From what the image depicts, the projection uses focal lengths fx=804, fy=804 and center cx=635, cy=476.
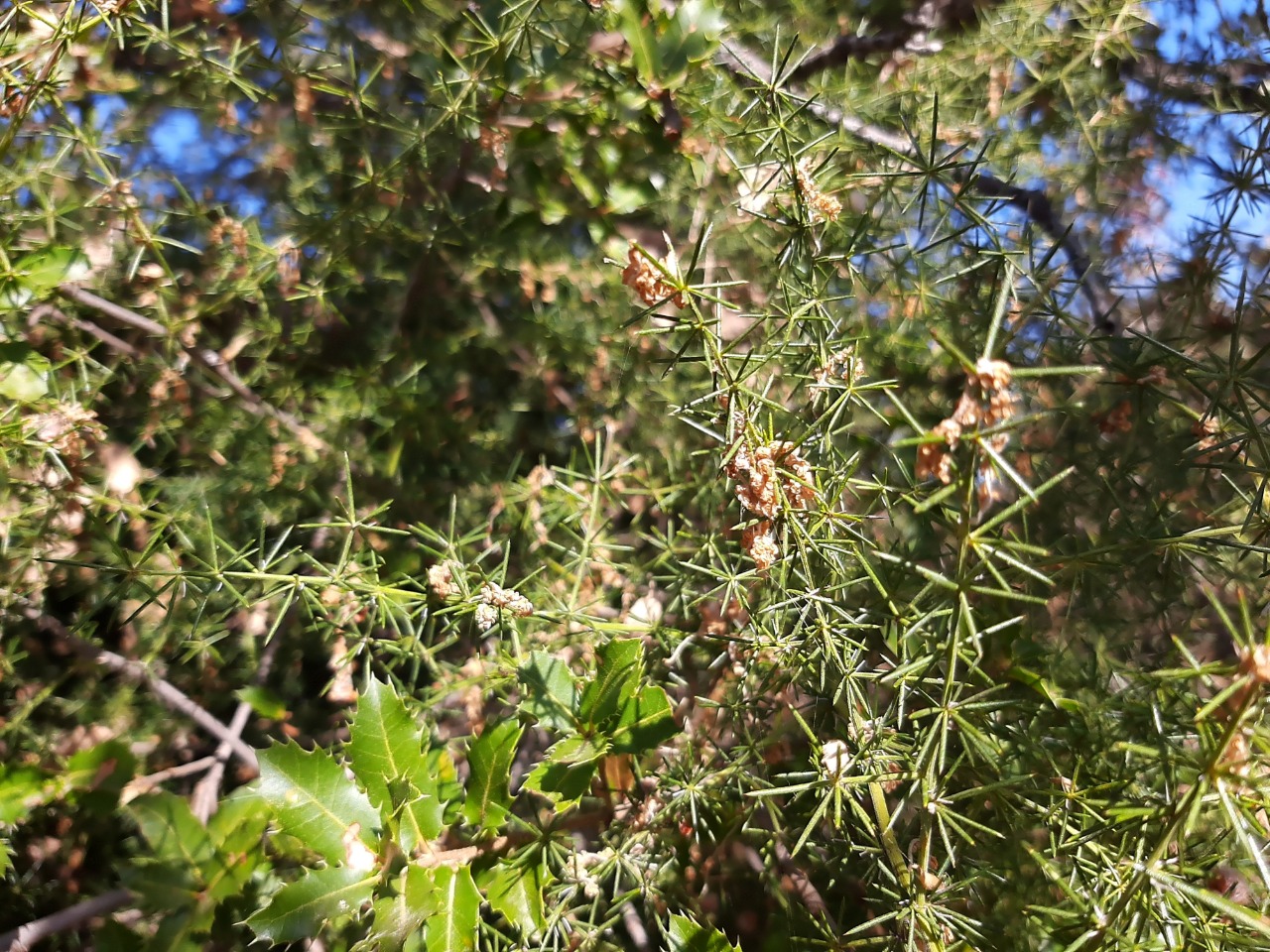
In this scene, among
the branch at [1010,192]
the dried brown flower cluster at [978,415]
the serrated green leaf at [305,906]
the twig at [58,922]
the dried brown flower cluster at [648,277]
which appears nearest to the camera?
the dried brown flower cluster at [978,415]

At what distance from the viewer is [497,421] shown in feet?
5.40

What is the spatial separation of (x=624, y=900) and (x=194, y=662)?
3.25 feet

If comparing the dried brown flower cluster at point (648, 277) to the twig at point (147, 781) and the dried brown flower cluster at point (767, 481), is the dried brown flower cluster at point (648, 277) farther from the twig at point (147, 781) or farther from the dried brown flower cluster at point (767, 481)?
the twig at point (147, 781)

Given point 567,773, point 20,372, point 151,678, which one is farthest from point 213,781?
point 567,773

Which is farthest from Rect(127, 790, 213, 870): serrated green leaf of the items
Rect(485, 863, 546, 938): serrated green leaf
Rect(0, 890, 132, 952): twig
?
Rect(485, 863, 546, 938): serrated green leaf

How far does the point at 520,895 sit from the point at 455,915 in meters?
0.07

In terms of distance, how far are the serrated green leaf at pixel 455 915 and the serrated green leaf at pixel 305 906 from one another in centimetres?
9

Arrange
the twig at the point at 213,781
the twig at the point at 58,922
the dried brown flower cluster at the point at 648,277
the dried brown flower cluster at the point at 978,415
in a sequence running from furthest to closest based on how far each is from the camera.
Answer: the twig at the point at 213,781, the twig at the point at 58,922, the dried brown flower cluster at the point at 648,277, the dried brown flower cluster at the point at 978,415

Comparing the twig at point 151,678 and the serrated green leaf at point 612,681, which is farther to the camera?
the twig at point 151,678

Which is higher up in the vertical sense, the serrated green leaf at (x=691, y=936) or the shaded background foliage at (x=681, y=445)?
the shaded background foliage at (x=681, y=445)

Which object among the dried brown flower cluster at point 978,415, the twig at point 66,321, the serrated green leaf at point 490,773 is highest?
the twig at point 66,321

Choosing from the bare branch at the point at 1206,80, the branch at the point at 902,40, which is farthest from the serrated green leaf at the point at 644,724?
the bare branch at the point at 1206,80

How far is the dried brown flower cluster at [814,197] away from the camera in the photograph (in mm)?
766

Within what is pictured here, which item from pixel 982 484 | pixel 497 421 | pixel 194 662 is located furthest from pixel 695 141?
pixel 194 662
